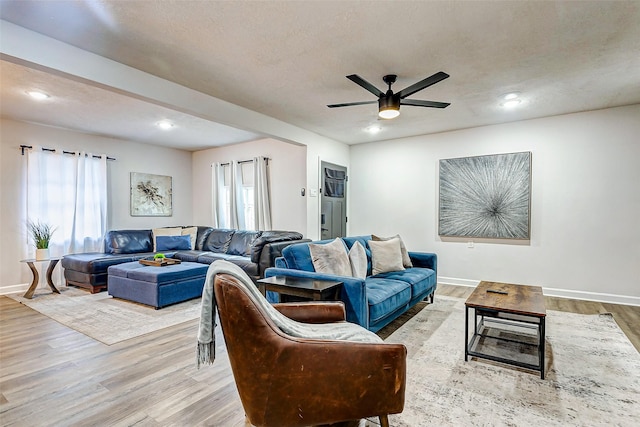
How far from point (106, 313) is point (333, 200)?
3.78m

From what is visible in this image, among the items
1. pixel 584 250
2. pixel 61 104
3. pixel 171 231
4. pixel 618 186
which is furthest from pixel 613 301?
pixel 61 104

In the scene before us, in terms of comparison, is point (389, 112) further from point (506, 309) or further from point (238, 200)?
point (238, 200)

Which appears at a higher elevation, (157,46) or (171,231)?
(157,46)

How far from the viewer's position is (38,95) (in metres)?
3.82

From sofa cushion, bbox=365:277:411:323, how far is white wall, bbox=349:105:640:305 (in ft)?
7.86

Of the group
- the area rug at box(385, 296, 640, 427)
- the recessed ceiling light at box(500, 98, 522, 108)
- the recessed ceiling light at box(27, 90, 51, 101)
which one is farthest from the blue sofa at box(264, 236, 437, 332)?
the recessed ceiling light at box(27, 90, 51, 101)

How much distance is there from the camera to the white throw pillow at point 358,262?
3.41 metres

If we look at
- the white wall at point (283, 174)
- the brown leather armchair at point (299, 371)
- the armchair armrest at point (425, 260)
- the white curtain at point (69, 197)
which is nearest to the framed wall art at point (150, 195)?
the white curtain at point (69, 197)

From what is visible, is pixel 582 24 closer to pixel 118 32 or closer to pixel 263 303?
pixel 263 303

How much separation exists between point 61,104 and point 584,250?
282 inches

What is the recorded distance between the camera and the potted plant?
15.6 ft

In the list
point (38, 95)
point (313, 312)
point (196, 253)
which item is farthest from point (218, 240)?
point (313, 312)

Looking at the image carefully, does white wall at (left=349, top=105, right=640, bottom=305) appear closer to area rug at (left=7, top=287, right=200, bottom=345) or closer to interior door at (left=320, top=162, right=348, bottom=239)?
interior door at (left=320, top=162, right=348, bottom=239)

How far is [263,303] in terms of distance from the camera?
1554 millimetres
